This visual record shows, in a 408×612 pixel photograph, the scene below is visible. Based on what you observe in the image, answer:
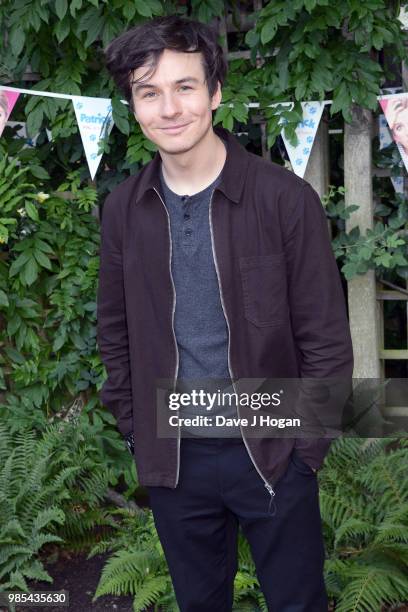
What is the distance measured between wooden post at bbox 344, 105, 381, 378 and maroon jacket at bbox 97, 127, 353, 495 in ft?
6.21

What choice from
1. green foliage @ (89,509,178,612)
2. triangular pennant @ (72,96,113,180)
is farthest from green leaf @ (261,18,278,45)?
green foliage @ (89,509,178,612)

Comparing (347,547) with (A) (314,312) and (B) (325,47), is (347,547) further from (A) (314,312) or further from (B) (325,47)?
(B) (325,47)

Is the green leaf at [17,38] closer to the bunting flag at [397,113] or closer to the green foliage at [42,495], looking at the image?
the bunting flag at [397,113]

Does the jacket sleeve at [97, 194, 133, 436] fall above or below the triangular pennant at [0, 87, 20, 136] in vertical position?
below

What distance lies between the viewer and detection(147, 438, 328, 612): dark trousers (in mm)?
2475

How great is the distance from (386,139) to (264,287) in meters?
2.27

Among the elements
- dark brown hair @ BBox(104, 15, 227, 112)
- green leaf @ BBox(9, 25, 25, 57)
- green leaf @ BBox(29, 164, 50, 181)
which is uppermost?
green leaf @ BBox(9, 25, 25, 57)

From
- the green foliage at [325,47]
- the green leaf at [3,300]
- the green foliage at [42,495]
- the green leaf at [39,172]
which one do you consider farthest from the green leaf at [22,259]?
the green foliage at [325,47]

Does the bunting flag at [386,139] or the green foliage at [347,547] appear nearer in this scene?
the green foliage at [347,547]

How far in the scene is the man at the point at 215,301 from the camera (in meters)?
2.39

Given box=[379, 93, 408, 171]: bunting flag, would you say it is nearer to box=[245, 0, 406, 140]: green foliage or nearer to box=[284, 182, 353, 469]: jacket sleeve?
box=[245, 0, 406, 140]: green foliage

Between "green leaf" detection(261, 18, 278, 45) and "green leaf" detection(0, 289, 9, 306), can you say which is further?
"green leaf" detection(0, 289, 9, 306)

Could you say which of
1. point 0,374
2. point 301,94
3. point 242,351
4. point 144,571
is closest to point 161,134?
point 242,351

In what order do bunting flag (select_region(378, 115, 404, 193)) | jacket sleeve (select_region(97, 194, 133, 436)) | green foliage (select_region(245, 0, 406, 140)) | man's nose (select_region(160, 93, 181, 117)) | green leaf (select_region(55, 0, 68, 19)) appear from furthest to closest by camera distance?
bunting flag (select_region(378, 115, 404, 193))
green leaf (select_region(55, 0, 68, 19))
green foliage (select_region(245, 0, 406, 140))
jacket sleeve (select_region(97, 194, 133, 436))
man's nose (select_region(160, 93, 181, 117))
